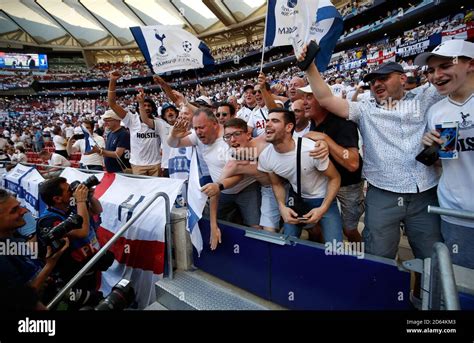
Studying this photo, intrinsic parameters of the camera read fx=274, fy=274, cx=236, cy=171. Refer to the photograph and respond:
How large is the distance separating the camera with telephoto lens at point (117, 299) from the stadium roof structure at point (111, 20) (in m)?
35.0

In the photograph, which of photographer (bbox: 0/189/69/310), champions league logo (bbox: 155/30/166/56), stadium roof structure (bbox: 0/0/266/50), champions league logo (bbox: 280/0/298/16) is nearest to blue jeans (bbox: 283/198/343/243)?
photographer (bbox: 0/189/69/310)

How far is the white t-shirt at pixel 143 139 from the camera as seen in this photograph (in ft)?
15.2

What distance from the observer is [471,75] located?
1875mm

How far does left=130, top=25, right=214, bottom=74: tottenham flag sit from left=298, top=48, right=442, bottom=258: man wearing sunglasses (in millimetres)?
3271

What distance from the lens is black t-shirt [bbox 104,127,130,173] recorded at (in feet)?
16.1

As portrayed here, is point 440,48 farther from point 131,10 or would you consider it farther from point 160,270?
point 131,10

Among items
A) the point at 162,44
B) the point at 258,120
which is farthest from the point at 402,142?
the point at 162,44

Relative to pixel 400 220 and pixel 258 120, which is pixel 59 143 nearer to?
pixel 258 120

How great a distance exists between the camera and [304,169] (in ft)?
7.47

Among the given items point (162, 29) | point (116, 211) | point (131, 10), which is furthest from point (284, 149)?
point (131, 10)

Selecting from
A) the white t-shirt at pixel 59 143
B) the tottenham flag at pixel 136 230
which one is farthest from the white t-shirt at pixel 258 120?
the white t-shirt at pixel 59 143

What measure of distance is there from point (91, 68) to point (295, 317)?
Result: 203ft

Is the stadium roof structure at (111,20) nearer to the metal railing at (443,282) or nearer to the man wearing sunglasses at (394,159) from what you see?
the man wearing sunglasses at (394,159)

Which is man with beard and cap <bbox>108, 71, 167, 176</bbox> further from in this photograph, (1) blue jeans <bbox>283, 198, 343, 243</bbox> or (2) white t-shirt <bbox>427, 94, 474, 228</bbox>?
(2) white t-shirt <bbox>427, 94, 474, 228</bbox>
